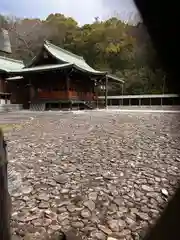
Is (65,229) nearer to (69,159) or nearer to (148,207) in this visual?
(148,207)

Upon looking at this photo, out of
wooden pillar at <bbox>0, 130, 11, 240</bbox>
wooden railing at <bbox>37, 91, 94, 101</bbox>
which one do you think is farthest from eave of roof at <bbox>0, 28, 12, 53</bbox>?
wooden railing at <bbox>37, 91, 94, 101</bbox>

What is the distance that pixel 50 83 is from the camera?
2195 cm

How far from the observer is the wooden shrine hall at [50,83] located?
829 inches

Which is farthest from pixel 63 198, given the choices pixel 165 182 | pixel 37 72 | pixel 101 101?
pixel 101 101

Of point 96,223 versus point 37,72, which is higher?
point 37,72

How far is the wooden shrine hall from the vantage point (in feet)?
69.1

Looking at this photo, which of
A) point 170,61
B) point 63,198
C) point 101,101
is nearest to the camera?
point 170,61

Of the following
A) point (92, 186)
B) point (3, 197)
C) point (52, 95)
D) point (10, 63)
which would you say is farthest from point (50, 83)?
point (3, 197)

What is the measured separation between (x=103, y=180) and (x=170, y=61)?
3.83 meters

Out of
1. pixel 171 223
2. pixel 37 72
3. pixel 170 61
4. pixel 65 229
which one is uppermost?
pixel 37 72

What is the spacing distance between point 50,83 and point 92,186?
18654 mm

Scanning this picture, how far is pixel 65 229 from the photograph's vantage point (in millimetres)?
2908

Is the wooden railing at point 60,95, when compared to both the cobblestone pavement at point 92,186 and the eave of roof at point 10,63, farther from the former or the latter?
the cobblestone pavement at point 92,186

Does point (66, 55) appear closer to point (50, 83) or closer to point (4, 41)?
point (50, 83)
